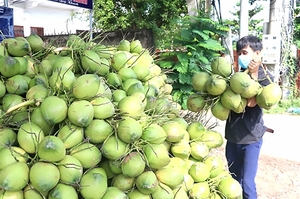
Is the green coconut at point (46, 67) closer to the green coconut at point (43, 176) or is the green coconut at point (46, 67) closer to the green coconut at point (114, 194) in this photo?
the green coconut at point (43, 176)

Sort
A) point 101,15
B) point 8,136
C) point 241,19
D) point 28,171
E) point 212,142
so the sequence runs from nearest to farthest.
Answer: point 28,171 < point 8,136 < point 212,142 < point 241,19 < point 101,15

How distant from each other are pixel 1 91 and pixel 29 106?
0.19 m

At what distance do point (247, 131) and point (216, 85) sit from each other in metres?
0.85

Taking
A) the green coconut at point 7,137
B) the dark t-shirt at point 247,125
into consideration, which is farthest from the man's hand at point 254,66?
the green coconut at point 7,137

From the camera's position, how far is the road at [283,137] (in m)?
5.09

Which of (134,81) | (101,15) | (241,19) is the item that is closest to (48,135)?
(134,81)

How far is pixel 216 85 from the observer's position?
6.54 ft

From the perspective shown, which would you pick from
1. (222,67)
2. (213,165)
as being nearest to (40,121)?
(213,165)

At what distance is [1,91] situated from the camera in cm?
158

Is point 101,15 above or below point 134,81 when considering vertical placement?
above

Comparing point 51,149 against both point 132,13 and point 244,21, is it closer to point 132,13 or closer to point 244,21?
point 244,21

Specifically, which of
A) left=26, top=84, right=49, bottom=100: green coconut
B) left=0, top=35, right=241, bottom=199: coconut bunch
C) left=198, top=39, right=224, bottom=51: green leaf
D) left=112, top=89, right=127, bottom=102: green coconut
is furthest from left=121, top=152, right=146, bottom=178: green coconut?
left=198, top=39, right=224, bottom=51: green leaf

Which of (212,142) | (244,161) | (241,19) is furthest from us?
(241,19)

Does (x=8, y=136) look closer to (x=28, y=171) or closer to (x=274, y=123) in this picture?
(x=28, y=171)
